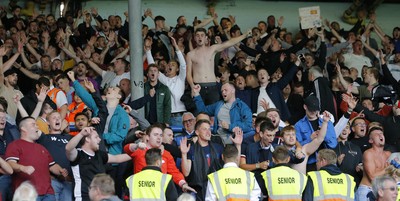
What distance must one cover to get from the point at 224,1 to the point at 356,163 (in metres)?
9.89

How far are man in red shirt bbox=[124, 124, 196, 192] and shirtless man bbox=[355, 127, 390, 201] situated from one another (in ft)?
7.99

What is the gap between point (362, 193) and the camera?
482 inches

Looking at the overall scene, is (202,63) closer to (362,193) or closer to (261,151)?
(261,151)

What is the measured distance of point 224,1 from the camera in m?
22.1

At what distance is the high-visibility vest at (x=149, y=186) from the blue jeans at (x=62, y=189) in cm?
134

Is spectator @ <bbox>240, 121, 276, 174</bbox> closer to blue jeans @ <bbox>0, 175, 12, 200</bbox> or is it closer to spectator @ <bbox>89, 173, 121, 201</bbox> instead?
spectator @ <bbox>89, 173, 121, 201</bbox>

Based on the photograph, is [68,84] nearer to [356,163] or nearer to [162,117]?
[162,117]

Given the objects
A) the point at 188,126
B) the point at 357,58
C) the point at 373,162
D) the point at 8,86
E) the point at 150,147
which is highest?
the point at 357,58

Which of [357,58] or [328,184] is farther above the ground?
[357,58]

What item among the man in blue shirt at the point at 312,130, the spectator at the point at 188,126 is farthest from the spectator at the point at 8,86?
the man in blue shirt at the point at 312,130

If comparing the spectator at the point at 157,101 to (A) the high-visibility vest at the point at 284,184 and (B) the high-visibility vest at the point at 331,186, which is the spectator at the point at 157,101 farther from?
(B) the high-visibility vest at the point at 331,186

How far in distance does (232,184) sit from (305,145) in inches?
74.6

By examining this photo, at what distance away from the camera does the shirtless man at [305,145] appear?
39.7 ft

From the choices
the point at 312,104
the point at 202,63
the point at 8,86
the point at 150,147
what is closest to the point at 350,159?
the point at 312,104
